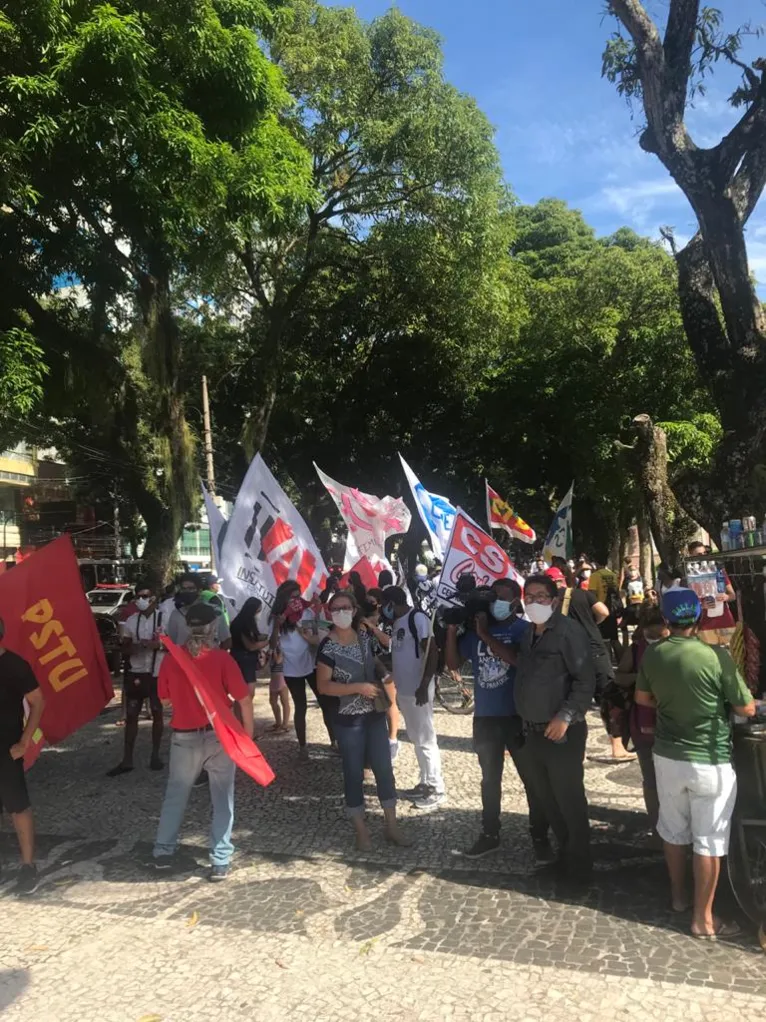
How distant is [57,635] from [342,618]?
2.42 metres

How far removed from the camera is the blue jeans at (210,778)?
4.66 m

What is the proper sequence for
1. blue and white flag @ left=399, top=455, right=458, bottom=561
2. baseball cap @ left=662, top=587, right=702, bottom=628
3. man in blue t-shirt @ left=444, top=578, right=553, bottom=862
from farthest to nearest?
blue and white flag @ left=399, top=455, right=458, bottom=561, man in blue t-shirt @ left=444, top=578, right=553, bottom=862, baseball cap @ left=662, top=587, right=702, bottom=628

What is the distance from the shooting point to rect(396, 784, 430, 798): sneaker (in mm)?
5902

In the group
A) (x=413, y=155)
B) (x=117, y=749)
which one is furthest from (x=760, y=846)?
(x=413, y=155)

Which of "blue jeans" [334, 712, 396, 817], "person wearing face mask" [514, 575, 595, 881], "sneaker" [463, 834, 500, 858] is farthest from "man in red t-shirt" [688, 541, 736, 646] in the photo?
"blue jeans" [334, 712, 396, 817]

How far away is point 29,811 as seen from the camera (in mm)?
4707

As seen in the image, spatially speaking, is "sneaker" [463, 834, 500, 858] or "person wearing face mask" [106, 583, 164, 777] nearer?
"sneaker" [463, 834, 500, 858]

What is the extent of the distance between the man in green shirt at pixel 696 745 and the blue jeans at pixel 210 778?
247 centimetres

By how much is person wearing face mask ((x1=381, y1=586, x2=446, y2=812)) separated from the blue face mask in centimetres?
94

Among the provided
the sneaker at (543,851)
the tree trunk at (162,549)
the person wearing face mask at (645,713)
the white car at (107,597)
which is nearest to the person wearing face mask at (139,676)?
the sneaker at (543,851)

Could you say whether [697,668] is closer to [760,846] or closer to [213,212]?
[760,846]

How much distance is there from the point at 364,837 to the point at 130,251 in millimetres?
8798

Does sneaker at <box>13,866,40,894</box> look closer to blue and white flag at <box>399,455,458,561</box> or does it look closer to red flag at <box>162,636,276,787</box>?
red flag at <box>162,636,276,787</box>

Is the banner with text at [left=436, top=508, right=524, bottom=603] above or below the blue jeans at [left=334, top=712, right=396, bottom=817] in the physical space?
above
